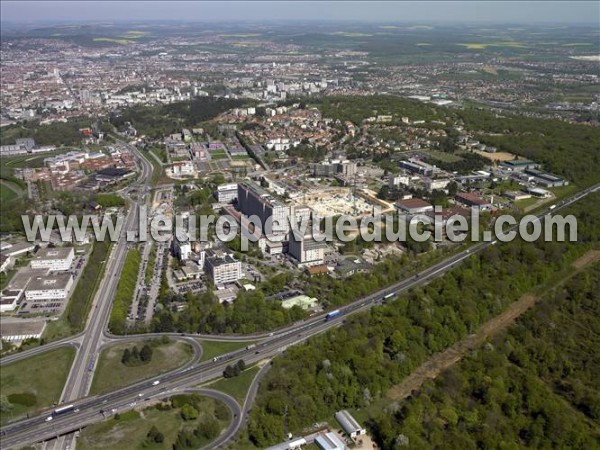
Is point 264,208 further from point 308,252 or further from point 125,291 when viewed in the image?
point 125,291

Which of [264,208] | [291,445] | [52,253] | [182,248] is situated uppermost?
[264,208]

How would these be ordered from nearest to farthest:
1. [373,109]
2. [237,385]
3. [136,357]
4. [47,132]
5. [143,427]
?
1. [143,427]
2. [237,385]
3. [136,357]
4. [47,132]
5. [373,109]

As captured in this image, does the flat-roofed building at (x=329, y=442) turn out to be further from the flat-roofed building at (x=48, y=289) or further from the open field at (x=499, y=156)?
the open field at (x=499, y=156)

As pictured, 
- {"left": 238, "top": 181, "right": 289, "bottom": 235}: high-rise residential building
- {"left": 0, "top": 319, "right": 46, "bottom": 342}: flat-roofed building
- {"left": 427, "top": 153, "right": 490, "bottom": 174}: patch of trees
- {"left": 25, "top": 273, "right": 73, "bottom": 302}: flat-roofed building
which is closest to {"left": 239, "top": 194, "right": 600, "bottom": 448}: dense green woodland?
{"left": 238, "top": 181, "right": 289, "bottom": 235}: high-rise residential building

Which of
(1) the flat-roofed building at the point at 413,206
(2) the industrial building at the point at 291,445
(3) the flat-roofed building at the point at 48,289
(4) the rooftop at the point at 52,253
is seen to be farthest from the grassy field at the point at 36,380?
(1) the flat-roofed building at the point at 413,206

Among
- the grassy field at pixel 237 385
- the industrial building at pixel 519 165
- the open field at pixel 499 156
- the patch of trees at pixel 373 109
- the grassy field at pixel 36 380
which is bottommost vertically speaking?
the open field at pixel 499 156

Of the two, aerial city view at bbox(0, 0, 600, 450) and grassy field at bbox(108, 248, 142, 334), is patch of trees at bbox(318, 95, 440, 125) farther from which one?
grassy field at bbox(108, 248, 142, 334)

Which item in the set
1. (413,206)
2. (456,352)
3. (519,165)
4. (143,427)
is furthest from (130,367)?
(519,165)
